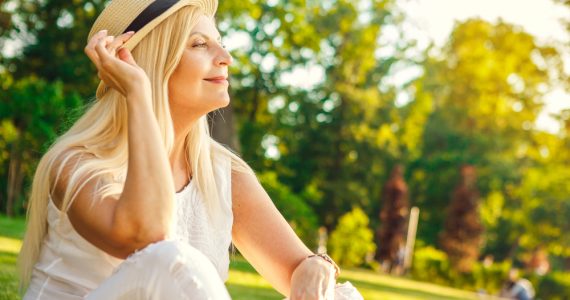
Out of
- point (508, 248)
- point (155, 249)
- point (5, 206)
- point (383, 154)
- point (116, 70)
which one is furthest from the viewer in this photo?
point (508, 248)

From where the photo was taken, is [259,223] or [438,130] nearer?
[259,223]

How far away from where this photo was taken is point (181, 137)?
134 inches

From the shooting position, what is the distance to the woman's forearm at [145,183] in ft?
8.70

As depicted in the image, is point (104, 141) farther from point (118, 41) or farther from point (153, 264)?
point (153, 264)

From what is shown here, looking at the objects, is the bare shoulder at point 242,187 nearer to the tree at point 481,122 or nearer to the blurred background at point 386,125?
the blurred background at point 386,125

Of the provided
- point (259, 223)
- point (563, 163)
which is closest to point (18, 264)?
point (259, 223)

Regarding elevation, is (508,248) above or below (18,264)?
below

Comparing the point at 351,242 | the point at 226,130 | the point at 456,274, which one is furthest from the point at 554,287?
the point at 226,130

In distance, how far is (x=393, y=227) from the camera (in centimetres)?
3678

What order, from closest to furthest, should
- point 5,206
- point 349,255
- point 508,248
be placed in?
point 5,206 → point 349,255 → point 508,248

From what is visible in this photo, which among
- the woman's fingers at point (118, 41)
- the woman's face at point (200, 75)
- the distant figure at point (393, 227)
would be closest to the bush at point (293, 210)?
the distant figure at point (393, 227)

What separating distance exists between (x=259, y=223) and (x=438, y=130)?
4626 centimetres

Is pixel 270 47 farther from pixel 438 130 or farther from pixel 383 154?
pixel 438 130

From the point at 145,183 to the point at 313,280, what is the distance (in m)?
0.90
